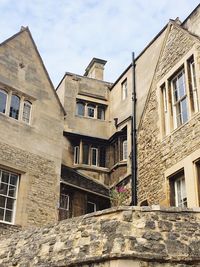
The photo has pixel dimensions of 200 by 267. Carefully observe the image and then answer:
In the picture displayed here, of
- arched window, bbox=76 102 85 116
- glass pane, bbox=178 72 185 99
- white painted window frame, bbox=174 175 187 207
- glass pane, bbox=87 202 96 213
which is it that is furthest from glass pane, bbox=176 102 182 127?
arched window, bbox=76 102 85 116

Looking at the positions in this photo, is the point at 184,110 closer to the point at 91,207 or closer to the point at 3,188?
the point at 3,188

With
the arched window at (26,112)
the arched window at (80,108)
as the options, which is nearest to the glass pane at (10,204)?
the arched window at (26,112)

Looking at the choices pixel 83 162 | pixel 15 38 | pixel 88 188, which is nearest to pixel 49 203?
pixel 88 188

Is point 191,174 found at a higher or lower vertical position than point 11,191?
lower

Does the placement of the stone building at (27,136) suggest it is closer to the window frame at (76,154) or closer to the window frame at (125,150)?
the window frame at (125,150)

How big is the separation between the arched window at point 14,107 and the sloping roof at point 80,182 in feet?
11.2

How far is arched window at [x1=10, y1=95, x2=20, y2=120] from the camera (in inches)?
719

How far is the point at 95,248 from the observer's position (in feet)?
29.3

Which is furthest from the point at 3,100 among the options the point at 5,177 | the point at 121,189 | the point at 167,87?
→ the point at 167,87

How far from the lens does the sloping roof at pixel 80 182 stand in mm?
20203

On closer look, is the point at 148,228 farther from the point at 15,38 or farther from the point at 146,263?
the point at 15,38

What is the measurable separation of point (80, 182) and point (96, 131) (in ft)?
14.5

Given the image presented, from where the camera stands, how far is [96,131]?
964 inches

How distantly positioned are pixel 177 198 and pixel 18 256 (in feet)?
17.2
